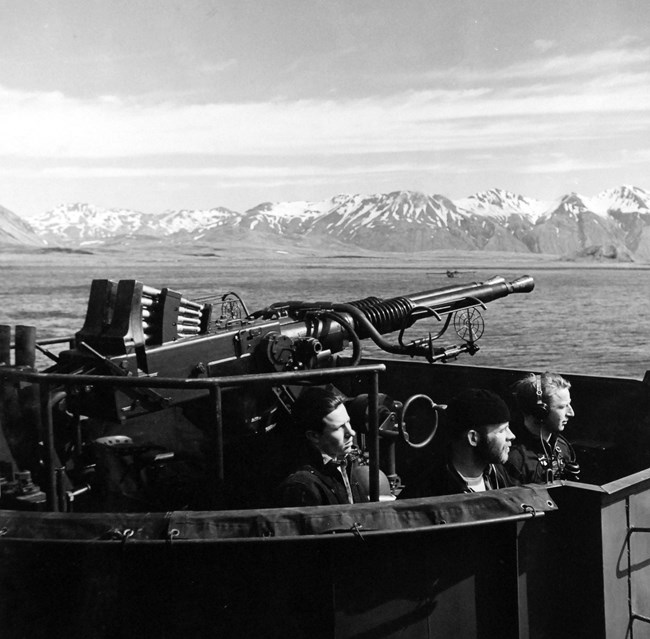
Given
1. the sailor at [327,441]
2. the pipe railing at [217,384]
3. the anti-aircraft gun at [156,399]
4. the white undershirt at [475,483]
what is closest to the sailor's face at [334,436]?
the sailor at [327,441]

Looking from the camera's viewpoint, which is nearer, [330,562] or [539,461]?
[330,562]

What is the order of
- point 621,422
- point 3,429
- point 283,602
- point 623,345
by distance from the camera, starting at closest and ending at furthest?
point 283,602
point 3,429
point 621,422
point 623,345

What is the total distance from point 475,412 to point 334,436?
0.60 metres

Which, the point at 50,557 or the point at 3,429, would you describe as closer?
the point at 50,557

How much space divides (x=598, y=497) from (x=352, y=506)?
93 centimetres

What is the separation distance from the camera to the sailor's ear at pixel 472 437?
12.1 feet

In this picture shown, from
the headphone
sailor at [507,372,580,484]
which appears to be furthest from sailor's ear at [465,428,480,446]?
the headphone

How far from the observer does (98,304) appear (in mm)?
4508

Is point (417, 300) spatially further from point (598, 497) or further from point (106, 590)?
point (106, 590)

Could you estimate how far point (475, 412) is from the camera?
368 cm

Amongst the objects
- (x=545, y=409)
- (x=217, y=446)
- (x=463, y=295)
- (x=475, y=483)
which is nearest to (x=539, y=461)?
(x=545, y=409)

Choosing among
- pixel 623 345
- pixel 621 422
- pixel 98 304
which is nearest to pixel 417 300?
pixel 621 422

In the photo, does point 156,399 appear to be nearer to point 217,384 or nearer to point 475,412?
point 217,384

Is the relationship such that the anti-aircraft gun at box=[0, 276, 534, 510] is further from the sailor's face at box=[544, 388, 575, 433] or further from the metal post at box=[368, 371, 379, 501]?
the sailor's face at box=[544, 388, 575, 433]
